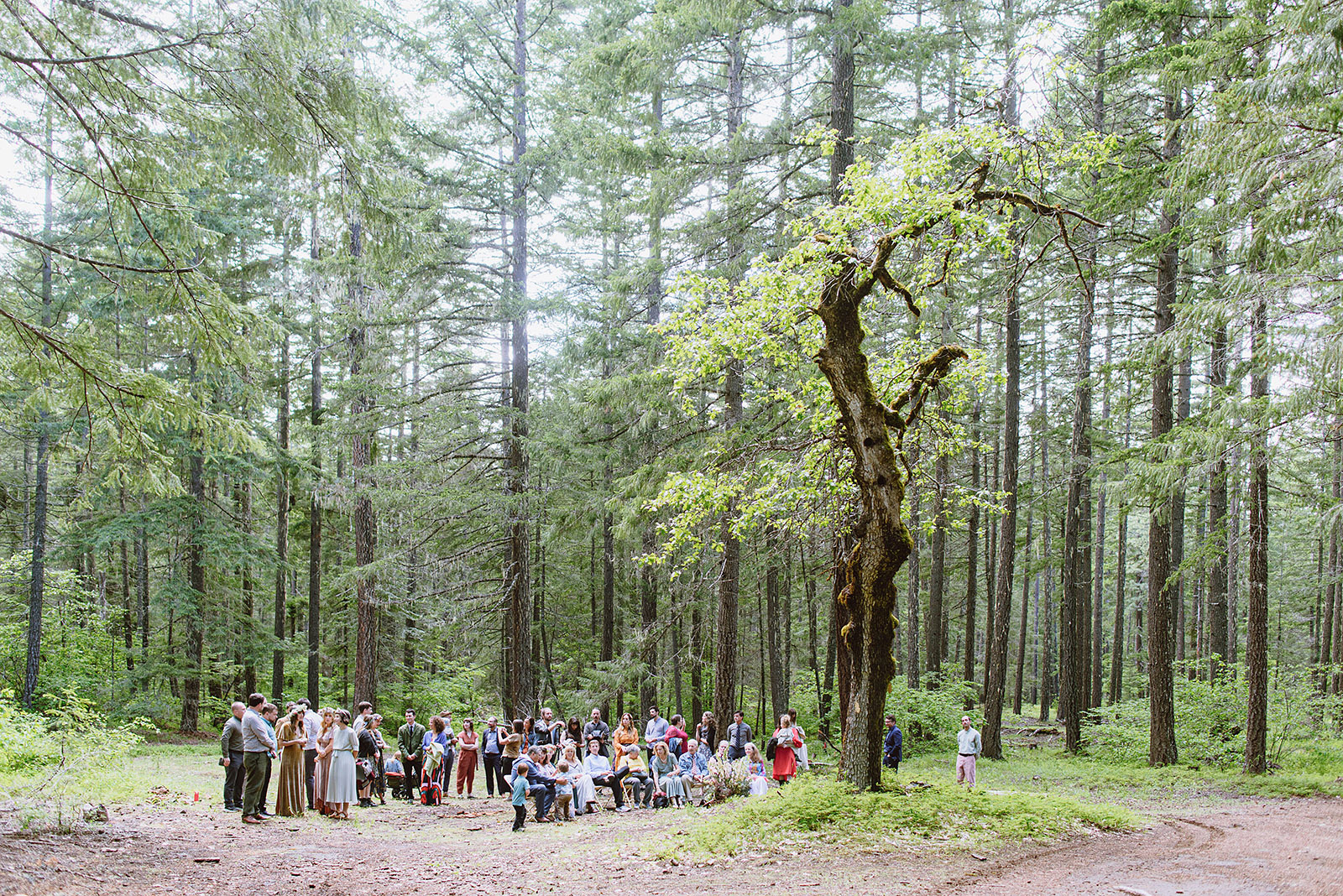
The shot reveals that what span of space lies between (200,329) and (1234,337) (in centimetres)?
1144

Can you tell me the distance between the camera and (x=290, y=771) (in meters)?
10.1

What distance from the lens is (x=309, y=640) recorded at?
2064 cm

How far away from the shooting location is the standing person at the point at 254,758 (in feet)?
30.0

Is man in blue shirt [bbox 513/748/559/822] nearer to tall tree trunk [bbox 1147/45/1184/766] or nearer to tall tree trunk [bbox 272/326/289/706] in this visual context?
tall tree trunk [bbox 1147/45/1184/766]

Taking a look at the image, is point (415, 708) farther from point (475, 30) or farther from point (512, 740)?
point (475, 30)

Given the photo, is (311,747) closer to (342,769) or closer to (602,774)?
(342,769)

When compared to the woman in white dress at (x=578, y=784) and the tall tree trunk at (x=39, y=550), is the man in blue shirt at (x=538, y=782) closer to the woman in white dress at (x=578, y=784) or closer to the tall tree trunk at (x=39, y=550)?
the woman in white dress at (x=578, y=784)

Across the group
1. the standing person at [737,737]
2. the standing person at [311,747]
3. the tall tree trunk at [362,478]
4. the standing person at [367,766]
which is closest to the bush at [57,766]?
the standing person at [311,747]

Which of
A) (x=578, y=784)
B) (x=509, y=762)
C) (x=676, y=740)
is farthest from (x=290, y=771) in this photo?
(x=676, y=740)

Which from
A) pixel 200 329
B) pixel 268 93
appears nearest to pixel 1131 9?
pixel 268 93

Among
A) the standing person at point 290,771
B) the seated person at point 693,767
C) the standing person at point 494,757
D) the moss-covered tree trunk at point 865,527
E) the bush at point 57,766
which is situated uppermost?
the moss-covered tree trunk at point 865,527

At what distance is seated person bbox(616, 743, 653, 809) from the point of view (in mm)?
12047

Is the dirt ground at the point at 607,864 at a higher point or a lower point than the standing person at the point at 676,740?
higher

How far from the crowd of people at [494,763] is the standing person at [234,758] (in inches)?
0.7
